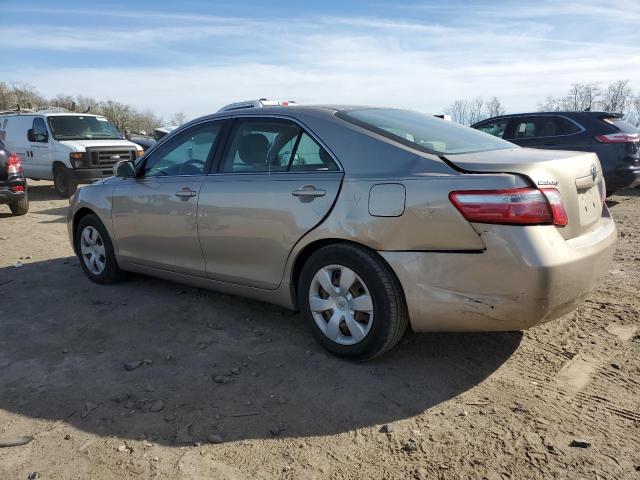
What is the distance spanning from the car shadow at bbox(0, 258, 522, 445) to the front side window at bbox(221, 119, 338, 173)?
1.22m

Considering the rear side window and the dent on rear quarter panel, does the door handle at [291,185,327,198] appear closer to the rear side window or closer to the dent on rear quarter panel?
the dent on rear quarter panel

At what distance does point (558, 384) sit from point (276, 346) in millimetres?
1810

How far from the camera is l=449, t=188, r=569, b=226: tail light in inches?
107

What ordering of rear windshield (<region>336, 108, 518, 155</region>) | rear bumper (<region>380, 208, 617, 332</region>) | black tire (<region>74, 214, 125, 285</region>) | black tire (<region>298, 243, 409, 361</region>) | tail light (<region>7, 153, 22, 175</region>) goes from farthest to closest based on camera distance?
tail light (<region>7, 153, 22, 175</region>) → black tire (<region>74, 214, 125, 285</region>) → rear windshield (<region>336, 108, 518, 155</region>) → black tire (<region>298, 243, 409, 361</region>) → rear bumper (<region>380, 208, 617, 332</region>)

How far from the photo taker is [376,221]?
121 inches

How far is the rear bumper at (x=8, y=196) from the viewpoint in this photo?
30.4 feet

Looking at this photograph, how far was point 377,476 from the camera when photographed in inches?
93.6

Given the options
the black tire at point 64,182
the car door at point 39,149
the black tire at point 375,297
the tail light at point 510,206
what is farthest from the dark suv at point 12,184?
the tail light at point 510,206

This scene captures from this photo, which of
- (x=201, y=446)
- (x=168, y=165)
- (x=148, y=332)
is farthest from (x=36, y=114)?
(x=201, y=446)

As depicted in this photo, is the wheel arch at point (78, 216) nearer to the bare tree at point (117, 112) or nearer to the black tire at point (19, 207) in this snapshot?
the black tire at point (19, 207)

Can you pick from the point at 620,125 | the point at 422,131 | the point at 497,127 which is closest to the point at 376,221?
the point at 422,131

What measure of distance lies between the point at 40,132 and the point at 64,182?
1493 mm

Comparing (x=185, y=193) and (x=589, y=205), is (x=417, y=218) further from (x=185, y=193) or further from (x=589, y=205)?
Answer: (x=185, y=193)

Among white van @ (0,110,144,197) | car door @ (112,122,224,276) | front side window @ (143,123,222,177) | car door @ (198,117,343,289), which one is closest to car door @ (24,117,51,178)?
white van @ (0,110,144,197)
